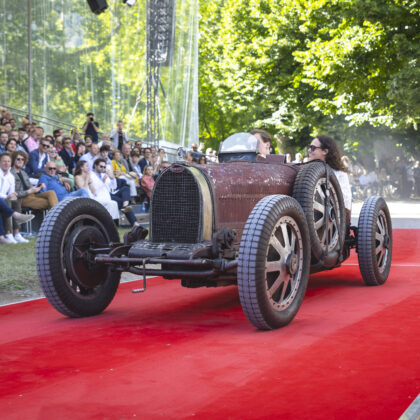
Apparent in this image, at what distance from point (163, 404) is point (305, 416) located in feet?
2.46

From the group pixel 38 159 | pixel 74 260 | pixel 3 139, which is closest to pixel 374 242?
pixel 74 260

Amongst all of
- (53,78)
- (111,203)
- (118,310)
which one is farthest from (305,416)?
(53,78)

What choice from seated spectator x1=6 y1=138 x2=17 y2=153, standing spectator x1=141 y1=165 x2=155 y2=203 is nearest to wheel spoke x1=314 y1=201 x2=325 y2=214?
seated spectator x1=6 y1=138 x2=17 y2=153

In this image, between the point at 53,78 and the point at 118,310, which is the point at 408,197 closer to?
the point at 53,78

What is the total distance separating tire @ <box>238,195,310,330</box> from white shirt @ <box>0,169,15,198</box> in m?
7.25

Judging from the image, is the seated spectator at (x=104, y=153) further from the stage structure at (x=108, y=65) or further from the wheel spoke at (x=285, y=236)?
the wheel spoke at (x=285, y=236)

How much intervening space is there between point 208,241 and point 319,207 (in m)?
1.52

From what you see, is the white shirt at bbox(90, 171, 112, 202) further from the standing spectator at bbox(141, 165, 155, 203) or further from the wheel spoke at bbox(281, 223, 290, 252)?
the wheel spoke at bbox(281, 223, 290, 252)

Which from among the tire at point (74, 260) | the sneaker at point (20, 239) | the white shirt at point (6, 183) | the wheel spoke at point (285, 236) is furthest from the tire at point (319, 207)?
the white shirt at point (6, 183)

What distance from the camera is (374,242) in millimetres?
7574

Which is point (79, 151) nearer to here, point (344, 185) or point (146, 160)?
point (146, 160)

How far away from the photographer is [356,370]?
4340 millimetres

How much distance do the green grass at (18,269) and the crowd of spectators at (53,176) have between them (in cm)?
87

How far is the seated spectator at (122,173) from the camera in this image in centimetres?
1607
